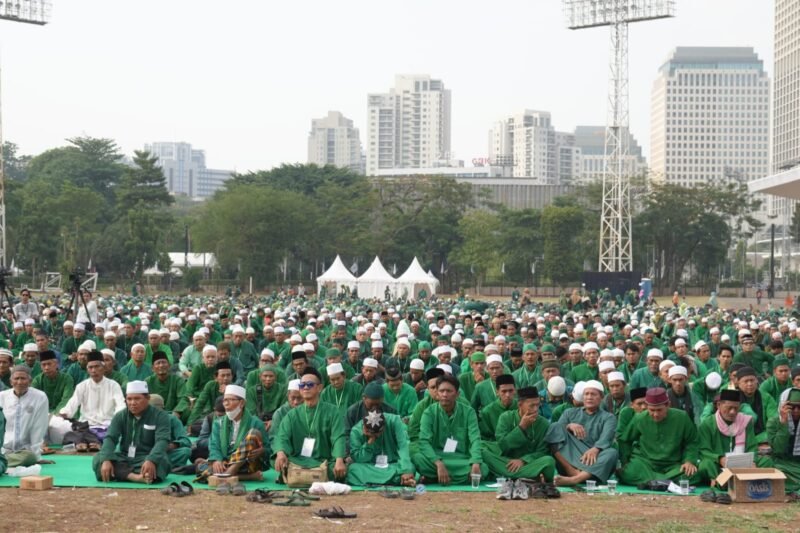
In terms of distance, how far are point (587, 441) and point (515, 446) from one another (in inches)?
24.0

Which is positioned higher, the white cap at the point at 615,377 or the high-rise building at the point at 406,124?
the high-rise building at the point at 406,124

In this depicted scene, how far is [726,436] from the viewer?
32.7 feet

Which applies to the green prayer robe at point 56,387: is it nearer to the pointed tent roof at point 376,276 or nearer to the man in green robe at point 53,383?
the man in green robe at point 53,383

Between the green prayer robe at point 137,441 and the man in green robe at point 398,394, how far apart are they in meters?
2.63

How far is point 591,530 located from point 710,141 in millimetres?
176459

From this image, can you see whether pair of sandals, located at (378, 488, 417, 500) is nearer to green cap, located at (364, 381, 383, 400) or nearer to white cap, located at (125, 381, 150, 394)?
green cap, located at (364, 381, 383, 400)

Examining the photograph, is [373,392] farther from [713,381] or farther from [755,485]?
[713,381]

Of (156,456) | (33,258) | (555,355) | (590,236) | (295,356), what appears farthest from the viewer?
(590,236)

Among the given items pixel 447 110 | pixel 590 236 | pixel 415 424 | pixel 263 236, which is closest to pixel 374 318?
pixel 415 424

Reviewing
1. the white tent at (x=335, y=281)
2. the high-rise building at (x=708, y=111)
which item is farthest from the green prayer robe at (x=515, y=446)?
the high-rise building at (x=708, y=111)

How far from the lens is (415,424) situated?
34.1ft

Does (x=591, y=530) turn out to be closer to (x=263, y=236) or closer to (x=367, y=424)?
(x=367, y=424)

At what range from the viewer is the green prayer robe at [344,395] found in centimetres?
1134

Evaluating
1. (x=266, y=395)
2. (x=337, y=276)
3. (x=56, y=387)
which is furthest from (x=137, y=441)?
(x=337, y=276)
